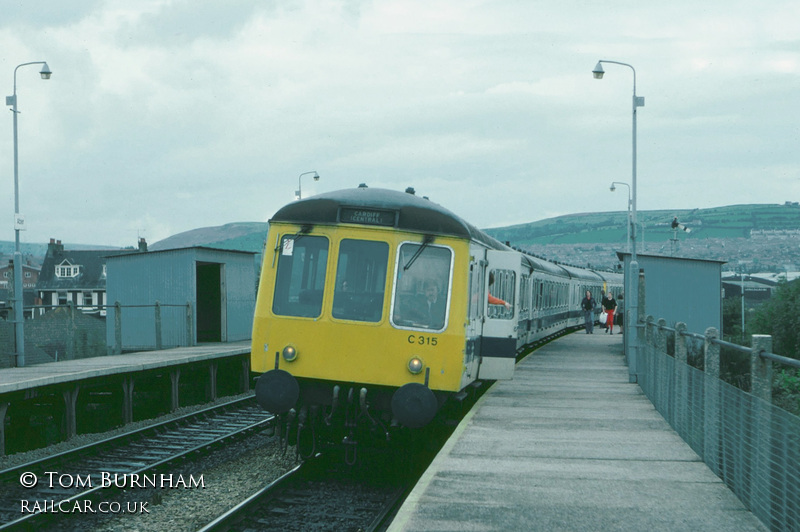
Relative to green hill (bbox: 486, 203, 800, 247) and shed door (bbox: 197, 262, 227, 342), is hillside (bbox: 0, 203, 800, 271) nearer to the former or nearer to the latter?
green hill (bbox: 486, 203, 800, 247)

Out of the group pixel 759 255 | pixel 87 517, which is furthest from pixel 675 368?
pixel 759 255

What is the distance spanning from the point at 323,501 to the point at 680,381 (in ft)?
14.3

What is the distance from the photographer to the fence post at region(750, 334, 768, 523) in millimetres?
6508

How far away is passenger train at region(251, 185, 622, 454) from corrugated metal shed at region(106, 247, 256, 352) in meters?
14.2

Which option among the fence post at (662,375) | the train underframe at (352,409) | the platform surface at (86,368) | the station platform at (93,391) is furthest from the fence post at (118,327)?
the fence post at (662,375)

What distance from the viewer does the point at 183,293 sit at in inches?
1030

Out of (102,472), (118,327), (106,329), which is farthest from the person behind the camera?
(106,329)

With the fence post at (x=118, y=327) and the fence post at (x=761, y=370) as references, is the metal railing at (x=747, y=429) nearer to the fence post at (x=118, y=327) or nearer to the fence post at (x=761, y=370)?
the fence post at (x=761, y=370)

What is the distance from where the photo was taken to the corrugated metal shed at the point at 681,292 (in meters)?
28.2

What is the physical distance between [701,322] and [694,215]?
551 ft

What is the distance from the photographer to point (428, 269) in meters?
10.5

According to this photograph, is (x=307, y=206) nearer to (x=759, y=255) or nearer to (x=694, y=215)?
(x=759, y=255)

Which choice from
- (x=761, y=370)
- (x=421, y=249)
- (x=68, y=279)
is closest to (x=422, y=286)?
(x=421, y=249)

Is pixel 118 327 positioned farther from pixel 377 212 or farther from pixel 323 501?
pixel 323 501
